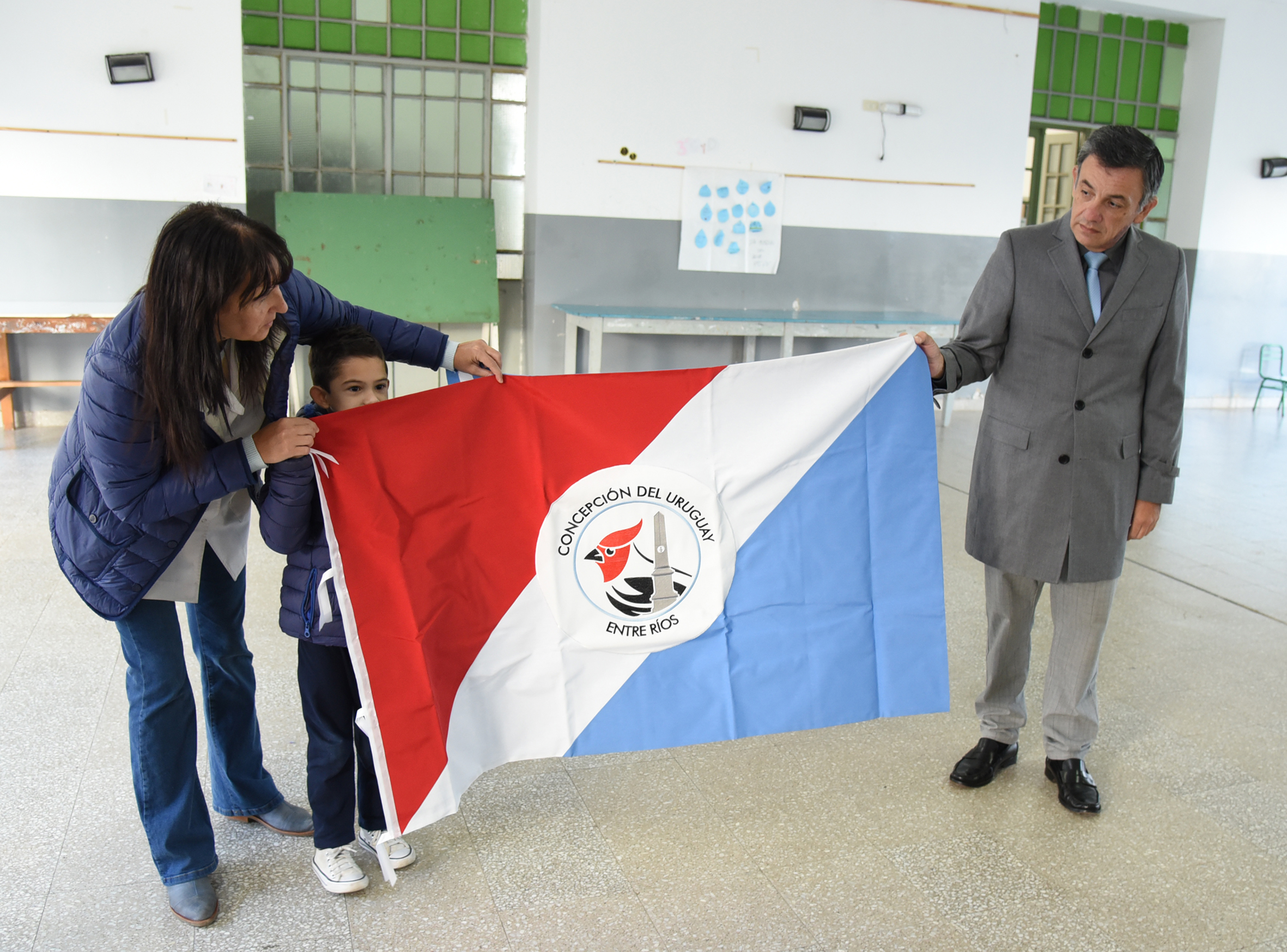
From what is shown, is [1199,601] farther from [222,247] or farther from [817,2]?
[817,2]

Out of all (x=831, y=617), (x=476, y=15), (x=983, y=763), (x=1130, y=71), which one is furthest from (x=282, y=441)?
(x=1130, y=71)

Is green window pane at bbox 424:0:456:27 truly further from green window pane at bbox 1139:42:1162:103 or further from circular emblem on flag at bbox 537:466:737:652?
green window pane at bbox 1139:42:1162:103

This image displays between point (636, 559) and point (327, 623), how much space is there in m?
0.57

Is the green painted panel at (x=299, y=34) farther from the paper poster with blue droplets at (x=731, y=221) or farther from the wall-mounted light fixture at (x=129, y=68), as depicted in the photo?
the paper poster with blue droplets at (x=731, y=221)

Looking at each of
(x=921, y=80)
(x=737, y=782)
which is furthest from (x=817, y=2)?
(x=737, y=782)

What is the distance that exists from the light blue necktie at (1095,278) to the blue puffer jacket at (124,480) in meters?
1.62

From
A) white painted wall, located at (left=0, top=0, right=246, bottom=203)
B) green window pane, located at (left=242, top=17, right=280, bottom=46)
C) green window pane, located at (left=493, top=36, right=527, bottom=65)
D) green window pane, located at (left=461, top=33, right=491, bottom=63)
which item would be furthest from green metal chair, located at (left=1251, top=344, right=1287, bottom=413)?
white painted wall, located at (left=0, top=0, right=246, bottom=203)

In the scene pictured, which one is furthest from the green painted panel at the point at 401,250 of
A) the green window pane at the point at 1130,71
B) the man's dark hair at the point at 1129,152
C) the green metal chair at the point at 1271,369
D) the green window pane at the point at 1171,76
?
the green metal chair at the point at 1271,369

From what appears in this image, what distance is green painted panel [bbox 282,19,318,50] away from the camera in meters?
6.23

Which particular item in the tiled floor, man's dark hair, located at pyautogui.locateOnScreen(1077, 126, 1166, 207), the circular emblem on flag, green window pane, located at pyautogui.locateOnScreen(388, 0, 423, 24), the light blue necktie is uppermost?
green window pane, located at pyautogui.locateOnScreen(388, 0, 423, 24)

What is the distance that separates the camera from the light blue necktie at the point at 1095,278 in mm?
2121

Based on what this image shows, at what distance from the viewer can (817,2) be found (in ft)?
22.1

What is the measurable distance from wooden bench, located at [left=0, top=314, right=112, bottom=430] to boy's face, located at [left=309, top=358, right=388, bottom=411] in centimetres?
417

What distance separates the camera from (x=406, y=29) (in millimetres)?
6402
